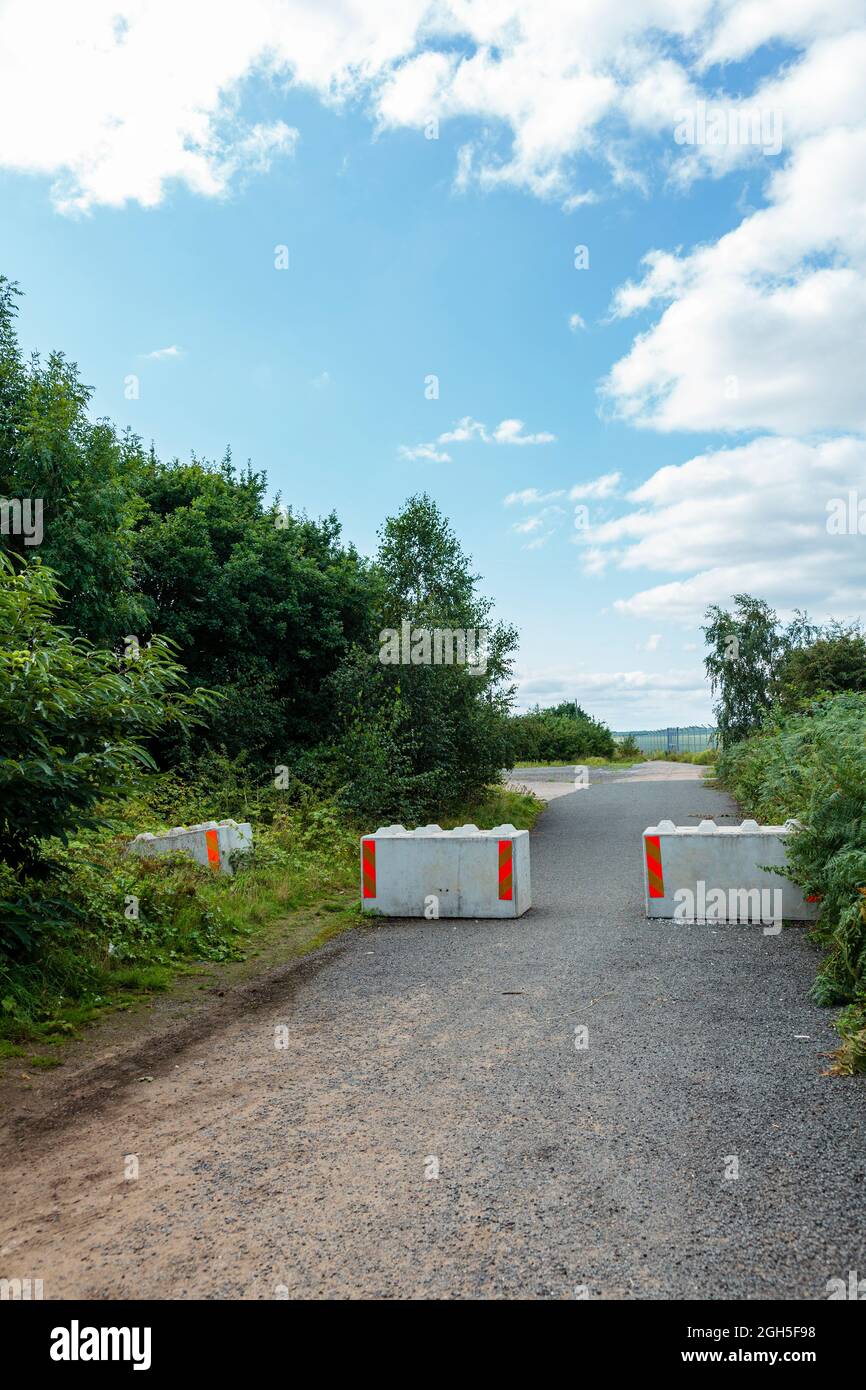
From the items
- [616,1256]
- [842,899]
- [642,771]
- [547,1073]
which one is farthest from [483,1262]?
[642,771]

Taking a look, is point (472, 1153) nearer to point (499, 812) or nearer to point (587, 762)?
point (499, 812)

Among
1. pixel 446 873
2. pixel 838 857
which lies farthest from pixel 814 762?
pixel 446 873

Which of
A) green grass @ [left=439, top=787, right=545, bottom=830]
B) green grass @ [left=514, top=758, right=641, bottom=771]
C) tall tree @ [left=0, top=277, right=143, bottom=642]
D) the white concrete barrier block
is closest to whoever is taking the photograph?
the white concrete barrier block

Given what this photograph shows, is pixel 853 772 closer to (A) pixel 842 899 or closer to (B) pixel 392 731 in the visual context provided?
(A) pixel 842 899

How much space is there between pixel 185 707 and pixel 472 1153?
50.4ft

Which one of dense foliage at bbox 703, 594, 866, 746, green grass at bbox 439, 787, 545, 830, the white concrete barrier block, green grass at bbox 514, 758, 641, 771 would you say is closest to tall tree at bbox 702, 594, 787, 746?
dense foliage at bbox 703, 594, 866, 746

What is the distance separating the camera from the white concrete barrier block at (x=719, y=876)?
9.81 m

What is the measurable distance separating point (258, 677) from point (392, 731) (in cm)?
336

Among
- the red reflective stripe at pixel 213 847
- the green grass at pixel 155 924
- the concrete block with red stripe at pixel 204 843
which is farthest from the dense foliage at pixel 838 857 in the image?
the red reflective stripe at pixel 213 847

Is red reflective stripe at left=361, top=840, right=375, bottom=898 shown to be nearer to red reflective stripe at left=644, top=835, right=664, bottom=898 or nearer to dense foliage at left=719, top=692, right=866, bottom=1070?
red reflective stripe at left=644, top=835, right=664, bottom=898

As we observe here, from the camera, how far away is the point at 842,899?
739 cm

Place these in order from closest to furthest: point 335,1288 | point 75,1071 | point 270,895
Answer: point 335,1288 → point 75,1071 → point 270,895

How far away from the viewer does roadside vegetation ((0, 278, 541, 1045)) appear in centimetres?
691

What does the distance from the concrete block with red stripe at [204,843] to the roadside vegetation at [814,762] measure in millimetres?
6626
